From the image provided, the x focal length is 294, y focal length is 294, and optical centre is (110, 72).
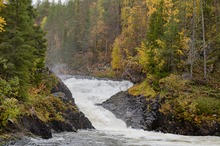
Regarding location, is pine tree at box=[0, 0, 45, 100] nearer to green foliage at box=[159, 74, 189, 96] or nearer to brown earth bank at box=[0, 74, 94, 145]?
brown earth bank at box=[0, 74, 94, 145]

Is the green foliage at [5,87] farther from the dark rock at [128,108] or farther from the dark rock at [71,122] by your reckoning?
the dark rock at [128,108]

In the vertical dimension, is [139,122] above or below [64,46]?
below

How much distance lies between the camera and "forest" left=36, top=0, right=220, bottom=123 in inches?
928

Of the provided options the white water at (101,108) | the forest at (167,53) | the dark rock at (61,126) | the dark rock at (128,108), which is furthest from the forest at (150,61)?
the white water at (101,108)

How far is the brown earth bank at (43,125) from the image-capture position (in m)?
13.7

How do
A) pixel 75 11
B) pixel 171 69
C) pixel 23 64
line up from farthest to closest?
pixel 75 11
pixel 171 69
pixel 23 64

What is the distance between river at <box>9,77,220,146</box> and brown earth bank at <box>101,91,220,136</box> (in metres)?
1.01

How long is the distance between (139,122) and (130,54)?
72.1 ft

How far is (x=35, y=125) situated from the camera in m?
15.5

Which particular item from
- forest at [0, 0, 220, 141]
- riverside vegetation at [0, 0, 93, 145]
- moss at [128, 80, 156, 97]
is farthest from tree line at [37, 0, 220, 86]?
riverside vegetation at [0, 0, 93, 145]

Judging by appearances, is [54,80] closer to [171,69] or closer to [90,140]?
[90,140]

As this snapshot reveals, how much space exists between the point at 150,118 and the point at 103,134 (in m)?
6.27

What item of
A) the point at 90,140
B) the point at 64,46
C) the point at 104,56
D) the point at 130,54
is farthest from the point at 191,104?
the point at 64,46

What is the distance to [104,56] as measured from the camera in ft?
203
